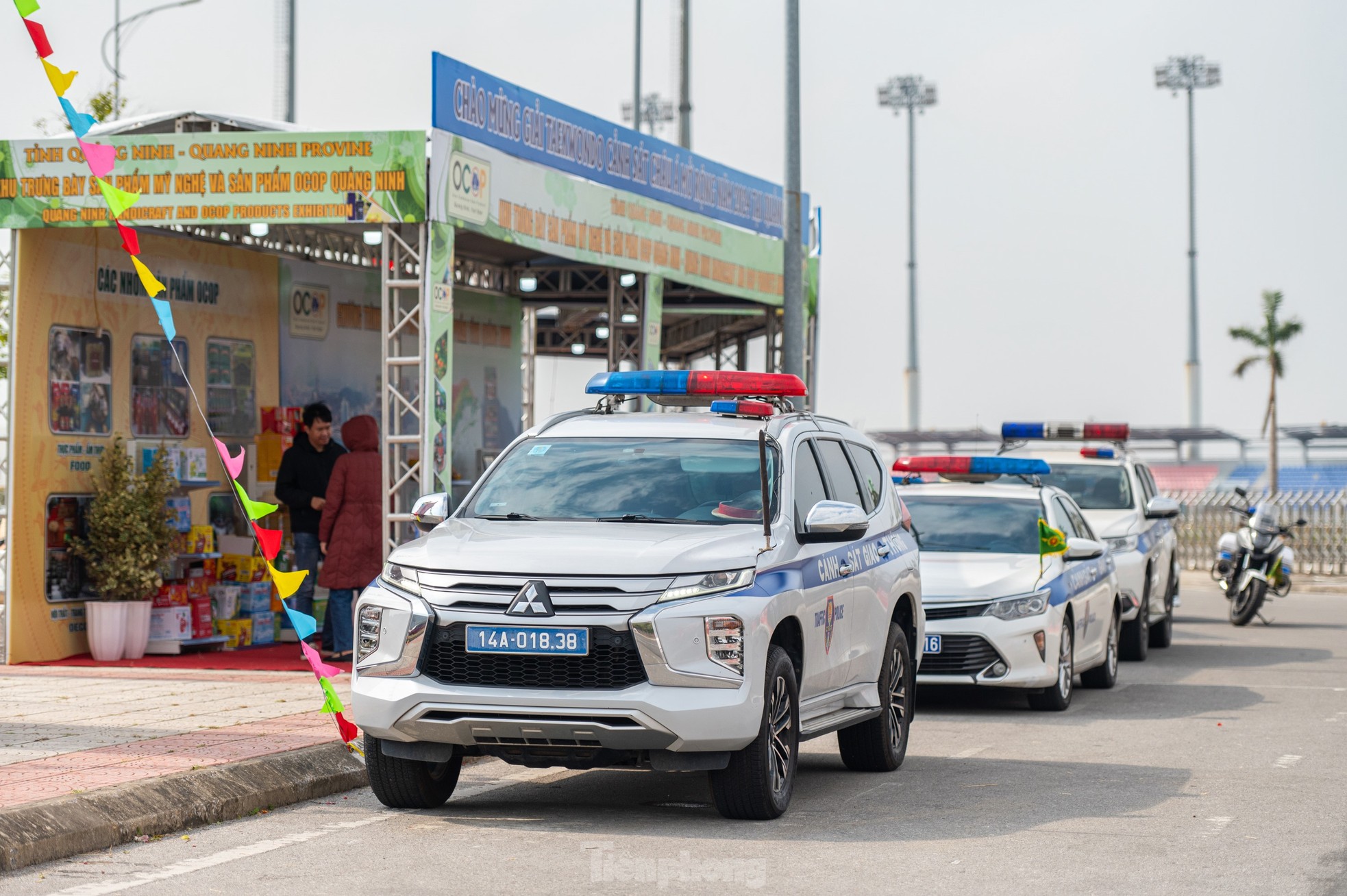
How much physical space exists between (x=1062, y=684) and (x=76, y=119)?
797cm

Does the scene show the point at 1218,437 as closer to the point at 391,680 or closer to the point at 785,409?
the point at 785,409

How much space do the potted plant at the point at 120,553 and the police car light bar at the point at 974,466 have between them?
6.30 m

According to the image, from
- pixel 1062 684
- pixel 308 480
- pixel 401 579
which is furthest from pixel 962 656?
pixel 308 480

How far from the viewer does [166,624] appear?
15633 mm

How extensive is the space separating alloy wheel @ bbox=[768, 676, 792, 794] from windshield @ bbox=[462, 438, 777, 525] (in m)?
0.87

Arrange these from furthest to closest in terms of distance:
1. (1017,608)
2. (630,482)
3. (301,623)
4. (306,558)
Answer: (306,558) < (1017,608) < (301,623) < (630,482)

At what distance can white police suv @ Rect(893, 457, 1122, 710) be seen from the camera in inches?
504

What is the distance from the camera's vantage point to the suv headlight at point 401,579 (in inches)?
315

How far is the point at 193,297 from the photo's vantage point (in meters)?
16.1

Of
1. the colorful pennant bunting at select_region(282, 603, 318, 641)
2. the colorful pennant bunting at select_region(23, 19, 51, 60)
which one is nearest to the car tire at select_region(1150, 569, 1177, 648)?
the colorful pennant bunting at select_region(282, 603, 318, 641)

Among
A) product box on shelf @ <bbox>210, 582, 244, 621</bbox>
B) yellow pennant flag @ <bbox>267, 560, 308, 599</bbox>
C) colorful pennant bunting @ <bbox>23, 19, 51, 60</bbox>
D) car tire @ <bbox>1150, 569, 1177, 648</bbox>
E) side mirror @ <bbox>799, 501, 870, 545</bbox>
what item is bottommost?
car tire @ <bbox>1150, 569, 1177, 648</bbox>

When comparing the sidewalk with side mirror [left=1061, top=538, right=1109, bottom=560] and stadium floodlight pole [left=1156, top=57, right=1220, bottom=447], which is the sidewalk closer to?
side mirror [left=1061, top=538, right=1109, bottom=560]

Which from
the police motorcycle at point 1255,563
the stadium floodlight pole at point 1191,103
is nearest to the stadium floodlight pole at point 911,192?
the stadium floodlight pole at point 1191,103

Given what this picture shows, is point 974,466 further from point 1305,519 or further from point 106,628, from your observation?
point 1305,519
